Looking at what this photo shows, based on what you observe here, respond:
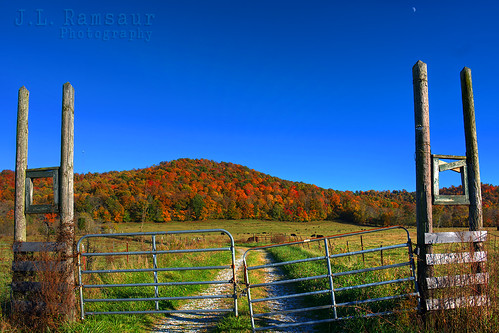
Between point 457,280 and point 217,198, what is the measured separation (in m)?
80.4

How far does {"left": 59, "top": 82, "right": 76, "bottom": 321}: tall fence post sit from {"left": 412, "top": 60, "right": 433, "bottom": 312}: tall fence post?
20.9 ft

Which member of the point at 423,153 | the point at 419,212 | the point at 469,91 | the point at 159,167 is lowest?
the point at 419,212

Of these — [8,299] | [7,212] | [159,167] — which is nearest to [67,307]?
[8,299]

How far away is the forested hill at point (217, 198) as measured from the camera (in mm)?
65875

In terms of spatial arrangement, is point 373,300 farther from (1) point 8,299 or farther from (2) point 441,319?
(1) point 8,299

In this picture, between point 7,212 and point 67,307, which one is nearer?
point 67,307

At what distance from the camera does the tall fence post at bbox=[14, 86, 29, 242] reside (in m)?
6.17

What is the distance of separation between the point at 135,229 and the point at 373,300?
209 ft

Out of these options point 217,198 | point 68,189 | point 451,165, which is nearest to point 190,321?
point 68,189

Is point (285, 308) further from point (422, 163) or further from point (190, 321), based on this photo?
point (422, 163)

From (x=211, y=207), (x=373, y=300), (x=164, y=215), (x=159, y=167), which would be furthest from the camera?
(x=159, y=167)

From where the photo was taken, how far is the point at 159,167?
93.8 metres

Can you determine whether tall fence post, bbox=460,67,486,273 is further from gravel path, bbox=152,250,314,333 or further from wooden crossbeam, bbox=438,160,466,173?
gravel path, bbox=152,250,314,333

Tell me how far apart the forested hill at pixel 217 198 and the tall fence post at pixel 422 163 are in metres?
58.2
